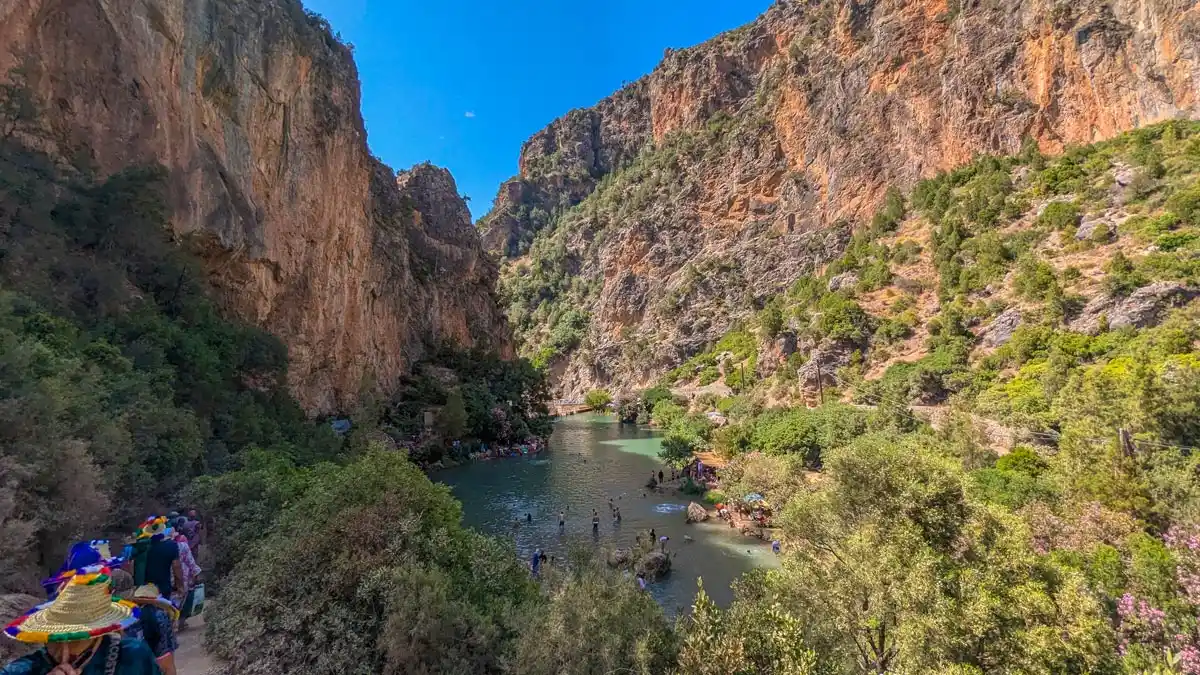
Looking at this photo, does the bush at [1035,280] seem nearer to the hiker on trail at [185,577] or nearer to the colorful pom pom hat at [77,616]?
the hiker on trail at [185,577]

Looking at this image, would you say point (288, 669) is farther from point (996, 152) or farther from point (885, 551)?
point (996, 152)

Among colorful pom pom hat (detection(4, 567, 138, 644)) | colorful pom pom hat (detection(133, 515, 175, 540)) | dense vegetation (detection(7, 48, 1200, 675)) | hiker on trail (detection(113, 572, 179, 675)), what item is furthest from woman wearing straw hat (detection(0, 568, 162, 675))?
dense vegetation (detection(7, 48, 1200, 675))

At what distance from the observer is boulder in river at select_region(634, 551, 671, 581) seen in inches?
695

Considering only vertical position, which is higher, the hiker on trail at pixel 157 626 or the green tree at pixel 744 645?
the hiker on trail at pixel 157 626

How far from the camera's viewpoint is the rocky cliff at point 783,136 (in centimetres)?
3953

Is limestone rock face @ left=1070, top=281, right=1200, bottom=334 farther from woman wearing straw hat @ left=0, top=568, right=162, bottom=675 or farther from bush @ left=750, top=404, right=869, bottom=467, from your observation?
woman wearing straw hat @ left=0, top=568, right=162, bottom=675

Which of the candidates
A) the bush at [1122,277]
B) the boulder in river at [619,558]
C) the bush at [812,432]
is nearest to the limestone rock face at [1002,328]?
the bush at [1122,277]

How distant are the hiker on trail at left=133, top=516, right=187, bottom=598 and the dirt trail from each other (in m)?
1.59

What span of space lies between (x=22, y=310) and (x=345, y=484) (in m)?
9.49

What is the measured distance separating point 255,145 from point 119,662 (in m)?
28.3

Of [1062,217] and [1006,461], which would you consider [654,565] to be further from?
[1062,217]

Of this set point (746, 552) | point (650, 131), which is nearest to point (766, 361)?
point (746, 552)

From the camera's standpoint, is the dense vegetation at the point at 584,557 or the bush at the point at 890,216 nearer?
the dense vegetation at the point at 584,557

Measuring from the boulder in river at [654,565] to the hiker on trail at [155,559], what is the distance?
1413cm
